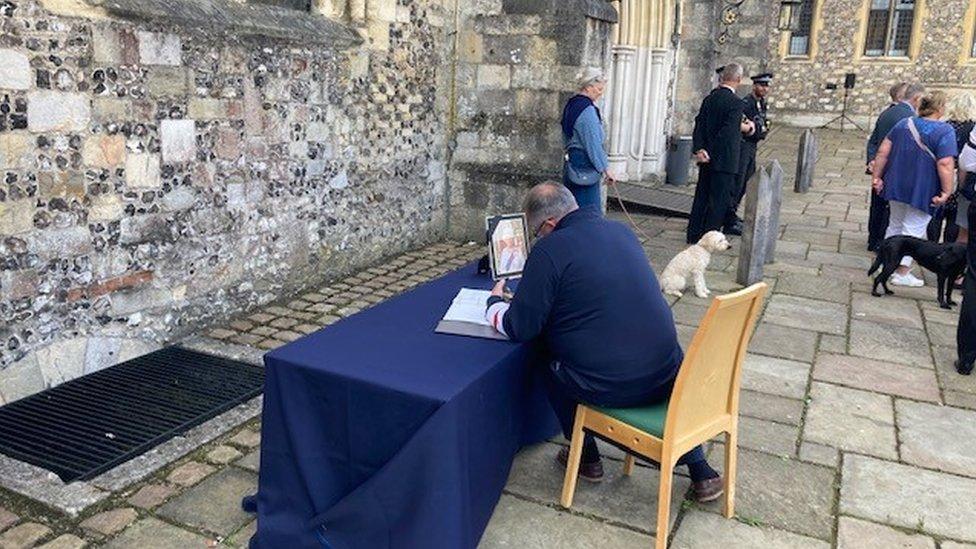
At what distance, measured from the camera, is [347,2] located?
6.43 meters

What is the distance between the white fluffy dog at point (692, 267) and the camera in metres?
5.93

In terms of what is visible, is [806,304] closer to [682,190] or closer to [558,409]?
[558,409]

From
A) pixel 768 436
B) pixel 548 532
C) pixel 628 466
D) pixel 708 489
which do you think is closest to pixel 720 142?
pixel 768 436

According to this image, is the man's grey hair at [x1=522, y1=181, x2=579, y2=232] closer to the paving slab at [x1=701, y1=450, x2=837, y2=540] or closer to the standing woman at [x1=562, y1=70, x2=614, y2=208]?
the paving slab at [x1=701, y1=450, x2=837, y2=540]

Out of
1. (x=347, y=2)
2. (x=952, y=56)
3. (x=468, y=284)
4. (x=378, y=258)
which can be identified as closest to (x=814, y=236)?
(x=378, y=258)

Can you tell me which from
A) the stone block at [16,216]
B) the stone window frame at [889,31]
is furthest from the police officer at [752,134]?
the stone window frame at [889,31]

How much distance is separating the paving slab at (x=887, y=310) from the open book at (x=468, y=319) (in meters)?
3.77

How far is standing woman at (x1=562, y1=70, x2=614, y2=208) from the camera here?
6379mm

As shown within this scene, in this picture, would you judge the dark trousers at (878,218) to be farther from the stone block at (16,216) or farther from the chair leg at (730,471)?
the stone block at (16,216)

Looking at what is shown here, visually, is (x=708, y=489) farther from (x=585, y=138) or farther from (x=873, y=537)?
(x=585, y=138)

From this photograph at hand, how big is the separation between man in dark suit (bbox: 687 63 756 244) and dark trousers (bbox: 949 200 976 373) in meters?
2.85

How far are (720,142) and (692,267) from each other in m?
1.93

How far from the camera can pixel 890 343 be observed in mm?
5344

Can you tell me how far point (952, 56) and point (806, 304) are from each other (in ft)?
69.5
